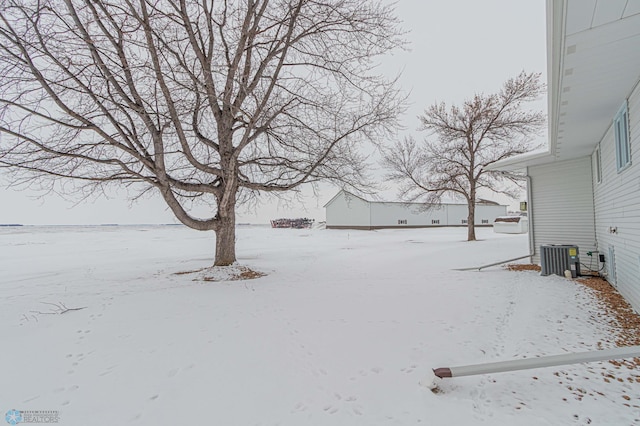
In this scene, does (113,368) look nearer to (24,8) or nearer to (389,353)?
(389,353)

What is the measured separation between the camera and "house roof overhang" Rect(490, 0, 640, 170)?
10.2 feet

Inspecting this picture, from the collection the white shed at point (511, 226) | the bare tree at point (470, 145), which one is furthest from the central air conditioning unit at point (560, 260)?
the white shed at point (511, 226)

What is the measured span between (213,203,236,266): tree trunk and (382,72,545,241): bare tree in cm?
1226

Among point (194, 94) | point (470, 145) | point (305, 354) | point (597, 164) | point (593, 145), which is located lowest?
point (305, 354)

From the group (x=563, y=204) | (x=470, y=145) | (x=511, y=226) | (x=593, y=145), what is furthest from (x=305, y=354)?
(x=511, y=226)

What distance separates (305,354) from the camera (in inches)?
148

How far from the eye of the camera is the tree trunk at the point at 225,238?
9.59 m

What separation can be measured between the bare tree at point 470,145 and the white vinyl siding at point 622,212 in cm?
1230

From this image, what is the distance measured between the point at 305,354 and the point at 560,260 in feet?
26.3

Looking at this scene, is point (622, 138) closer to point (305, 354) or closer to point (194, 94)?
point (305, 354)

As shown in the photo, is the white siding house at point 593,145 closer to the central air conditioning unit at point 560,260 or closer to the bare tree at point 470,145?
the central air conditioning unit at point 560,260

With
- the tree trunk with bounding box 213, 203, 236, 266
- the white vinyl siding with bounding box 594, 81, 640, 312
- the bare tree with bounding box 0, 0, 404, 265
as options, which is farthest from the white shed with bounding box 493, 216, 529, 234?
the tree trunk with bounding box 213, 203, 236, 266

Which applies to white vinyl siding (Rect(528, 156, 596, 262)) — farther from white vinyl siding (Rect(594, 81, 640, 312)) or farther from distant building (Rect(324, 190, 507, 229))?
distant building (Rect(324, 190, 507, 229))

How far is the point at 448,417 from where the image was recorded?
251cm
